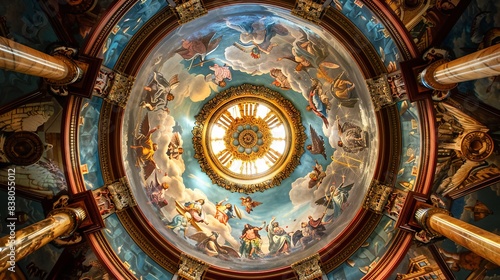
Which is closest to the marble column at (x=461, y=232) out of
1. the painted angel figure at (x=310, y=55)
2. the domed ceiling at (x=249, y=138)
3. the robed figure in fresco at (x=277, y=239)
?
the domed ceiling at (x=249, y=138)

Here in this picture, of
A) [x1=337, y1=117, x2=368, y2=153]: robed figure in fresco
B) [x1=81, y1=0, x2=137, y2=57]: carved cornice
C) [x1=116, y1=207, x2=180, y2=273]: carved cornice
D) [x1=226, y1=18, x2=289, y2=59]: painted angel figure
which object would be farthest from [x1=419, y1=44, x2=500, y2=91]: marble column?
[x1=116, y1=207, x2=180, y2=273]: carved cornice

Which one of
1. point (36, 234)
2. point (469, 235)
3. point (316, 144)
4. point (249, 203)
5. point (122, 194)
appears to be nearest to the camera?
point (469, 235)

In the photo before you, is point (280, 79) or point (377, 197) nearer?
point (377, 197)

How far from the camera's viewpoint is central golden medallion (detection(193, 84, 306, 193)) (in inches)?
697

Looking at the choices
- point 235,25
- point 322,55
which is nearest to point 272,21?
point 235,25

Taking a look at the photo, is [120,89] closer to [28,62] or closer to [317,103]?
[28,62]

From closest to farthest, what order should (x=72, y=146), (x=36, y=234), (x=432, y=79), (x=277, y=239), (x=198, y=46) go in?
(x=36, y=234), (x=432, y=79), (x=72, y=146), (x=198, y=46), (x=277, y=239)

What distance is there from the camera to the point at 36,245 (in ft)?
30.9

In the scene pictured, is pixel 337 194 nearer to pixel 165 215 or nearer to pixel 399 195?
pixel 399 195

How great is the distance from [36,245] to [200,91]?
31.1 feet

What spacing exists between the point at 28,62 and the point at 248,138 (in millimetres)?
11982

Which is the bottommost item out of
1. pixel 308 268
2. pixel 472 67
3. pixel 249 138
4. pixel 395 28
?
pixel 308 268

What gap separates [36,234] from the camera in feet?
30.8

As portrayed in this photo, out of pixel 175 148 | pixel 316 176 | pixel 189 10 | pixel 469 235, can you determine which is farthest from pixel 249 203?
pixel 469 235
